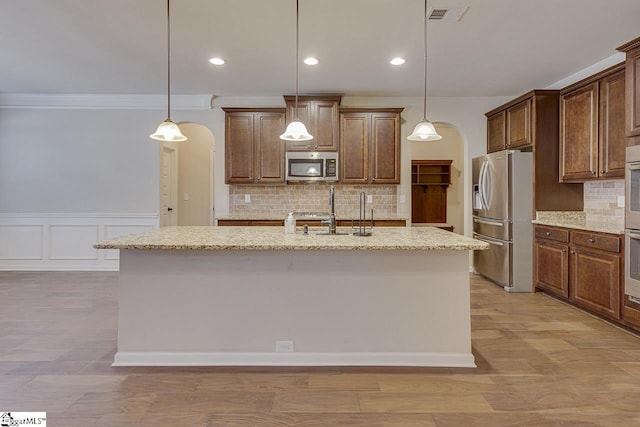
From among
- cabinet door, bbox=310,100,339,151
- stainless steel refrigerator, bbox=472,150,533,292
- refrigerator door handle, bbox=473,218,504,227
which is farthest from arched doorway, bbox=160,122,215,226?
stainless steel refrigerator, bbox=472,150,533,292

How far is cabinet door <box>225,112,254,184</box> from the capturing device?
208 inches

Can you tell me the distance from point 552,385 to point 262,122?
4.34 meters

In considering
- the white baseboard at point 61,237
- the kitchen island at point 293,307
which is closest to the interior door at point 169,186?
the white baseboard at point 61,237

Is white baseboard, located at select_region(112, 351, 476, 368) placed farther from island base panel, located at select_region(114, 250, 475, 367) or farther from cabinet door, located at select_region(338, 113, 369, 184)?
cabinet door, located at select_region(338, 113, 369, 184)

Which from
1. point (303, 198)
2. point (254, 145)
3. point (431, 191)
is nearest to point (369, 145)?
point (303, 198)

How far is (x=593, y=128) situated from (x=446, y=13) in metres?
2.08

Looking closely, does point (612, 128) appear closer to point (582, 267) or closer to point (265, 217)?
point (582, 267)

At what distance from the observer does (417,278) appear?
259 centimetres

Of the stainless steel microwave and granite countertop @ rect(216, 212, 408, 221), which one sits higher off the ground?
the stainless steel microwave

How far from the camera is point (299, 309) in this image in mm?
2592

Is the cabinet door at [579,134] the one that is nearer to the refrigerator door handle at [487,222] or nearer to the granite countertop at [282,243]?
the refrigerator door handle at [487,222]

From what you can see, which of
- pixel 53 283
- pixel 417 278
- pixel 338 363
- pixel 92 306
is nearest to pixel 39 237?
pixel 53 283

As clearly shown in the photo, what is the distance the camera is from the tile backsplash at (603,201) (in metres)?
4.00

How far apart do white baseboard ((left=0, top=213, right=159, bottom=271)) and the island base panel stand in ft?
11.1
